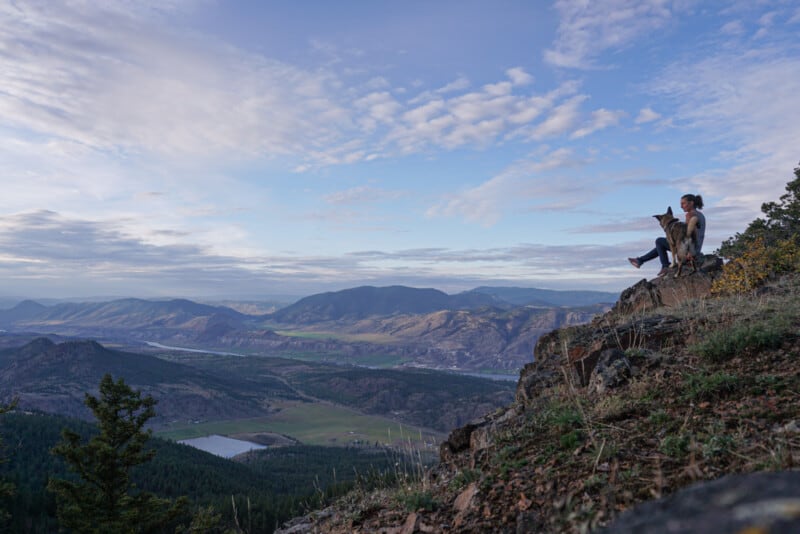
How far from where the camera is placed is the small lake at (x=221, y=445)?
164 m

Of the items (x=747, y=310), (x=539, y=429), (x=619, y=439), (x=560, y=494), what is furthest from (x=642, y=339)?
(x=560, y=494)

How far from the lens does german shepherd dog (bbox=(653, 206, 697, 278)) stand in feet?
54.2

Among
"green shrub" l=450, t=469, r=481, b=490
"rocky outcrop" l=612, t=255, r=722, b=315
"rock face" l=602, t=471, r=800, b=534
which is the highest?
"rocky outcrop" l=612, t=255, r=722, b=315

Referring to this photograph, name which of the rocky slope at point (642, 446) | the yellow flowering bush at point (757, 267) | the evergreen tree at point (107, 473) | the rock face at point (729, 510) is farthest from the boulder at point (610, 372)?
the evergreen tree at point (107, 473)

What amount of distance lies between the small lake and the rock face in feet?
585

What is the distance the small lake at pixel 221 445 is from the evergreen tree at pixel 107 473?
152 m

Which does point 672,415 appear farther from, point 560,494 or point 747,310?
point 747,310

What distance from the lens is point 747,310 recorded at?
1062cm

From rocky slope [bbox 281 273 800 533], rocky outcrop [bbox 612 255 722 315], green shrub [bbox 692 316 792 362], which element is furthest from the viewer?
rocky outcrop [bbox 612 255 722 315]

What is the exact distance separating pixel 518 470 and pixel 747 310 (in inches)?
316

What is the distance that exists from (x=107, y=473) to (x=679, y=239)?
2753 centimetres

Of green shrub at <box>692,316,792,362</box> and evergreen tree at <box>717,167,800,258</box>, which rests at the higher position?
evergreen tree at <box>717,167,800,258</box>

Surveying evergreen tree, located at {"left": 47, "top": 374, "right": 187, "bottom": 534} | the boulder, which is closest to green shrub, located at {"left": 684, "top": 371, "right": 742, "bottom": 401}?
the boulder

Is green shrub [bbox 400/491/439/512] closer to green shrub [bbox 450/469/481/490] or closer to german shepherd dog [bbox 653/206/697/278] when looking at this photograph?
green shrub [bbox 450/469/481/490]
